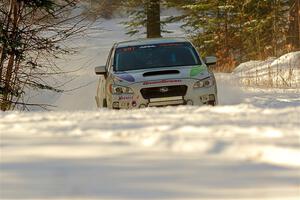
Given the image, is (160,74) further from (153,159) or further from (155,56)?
(153,159)

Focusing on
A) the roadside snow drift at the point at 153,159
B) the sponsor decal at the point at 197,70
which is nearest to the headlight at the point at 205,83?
the sponsor decal at the point at 197,70

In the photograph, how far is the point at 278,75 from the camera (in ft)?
50.8

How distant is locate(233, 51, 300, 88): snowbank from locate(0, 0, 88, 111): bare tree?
519 centimetres

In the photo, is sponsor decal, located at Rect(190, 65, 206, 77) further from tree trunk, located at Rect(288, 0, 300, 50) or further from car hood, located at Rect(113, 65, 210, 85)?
tree trunk, located at Rect(288, 0, 300, 50)

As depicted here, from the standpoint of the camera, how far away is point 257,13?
23812mm

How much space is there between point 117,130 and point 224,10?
20.2 m

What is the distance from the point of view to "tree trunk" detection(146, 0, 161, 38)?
24169mm

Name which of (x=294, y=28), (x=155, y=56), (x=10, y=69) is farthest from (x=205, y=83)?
(x=294, y=28)

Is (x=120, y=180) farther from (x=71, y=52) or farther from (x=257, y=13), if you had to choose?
(x=257, y=13)

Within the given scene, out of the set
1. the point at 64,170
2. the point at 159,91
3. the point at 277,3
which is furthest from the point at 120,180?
the point at 277,3

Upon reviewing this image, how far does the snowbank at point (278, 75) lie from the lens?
14.5 metres

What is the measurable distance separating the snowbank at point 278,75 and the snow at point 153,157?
9.57 meters

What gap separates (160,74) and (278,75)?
7437mm

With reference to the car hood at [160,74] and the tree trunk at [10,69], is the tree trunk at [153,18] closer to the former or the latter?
the tree trunk at [10,69]
